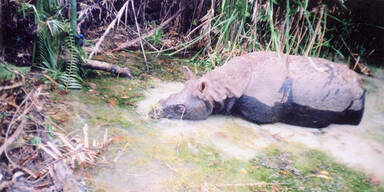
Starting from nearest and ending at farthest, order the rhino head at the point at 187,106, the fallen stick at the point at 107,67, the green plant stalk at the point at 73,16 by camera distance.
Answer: the rhino head at the point at 187,106 → the green plant stalk at the point at 73,16 → the fallen stick at the point at 107,67

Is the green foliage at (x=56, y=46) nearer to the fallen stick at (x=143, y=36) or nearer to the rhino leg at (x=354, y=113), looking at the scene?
the fallen stick at (x=143, y=36)

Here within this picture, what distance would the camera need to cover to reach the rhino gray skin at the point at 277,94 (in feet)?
12.0

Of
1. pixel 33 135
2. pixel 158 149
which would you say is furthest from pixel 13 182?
pixel 158 149

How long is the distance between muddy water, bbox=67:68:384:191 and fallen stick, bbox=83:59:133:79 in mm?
148

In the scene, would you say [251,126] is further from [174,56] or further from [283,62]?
[174,56]

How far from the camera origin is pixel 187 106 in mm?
3586

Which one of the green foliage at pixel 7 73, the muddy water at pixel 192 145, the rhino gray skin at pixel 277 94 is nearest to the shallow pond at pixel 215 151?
the muddy water at pixel 192 145

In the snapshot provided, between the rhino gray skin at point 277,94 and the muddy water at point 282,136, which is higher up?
the rhino gray skin at point 277,94

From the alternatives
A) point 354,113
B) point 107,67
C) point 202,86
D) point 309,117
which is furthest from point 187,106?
point 354,113

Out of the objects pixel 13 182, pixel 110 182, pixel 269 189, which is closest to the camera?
pixel 13 182

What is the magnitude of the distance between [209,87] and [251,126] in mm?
677

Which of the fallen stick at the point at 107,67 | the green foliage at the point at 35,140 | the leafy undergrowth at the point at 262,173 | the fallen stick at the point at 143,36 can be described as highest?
the fallen stick at the point at 143,36

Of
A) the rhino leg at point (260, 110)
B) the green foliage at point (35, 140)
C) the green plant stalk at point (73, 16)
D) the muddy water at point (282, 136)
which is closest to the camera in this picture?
the green foliage at point (35, 140)

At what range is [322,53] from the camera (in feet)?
16.7
